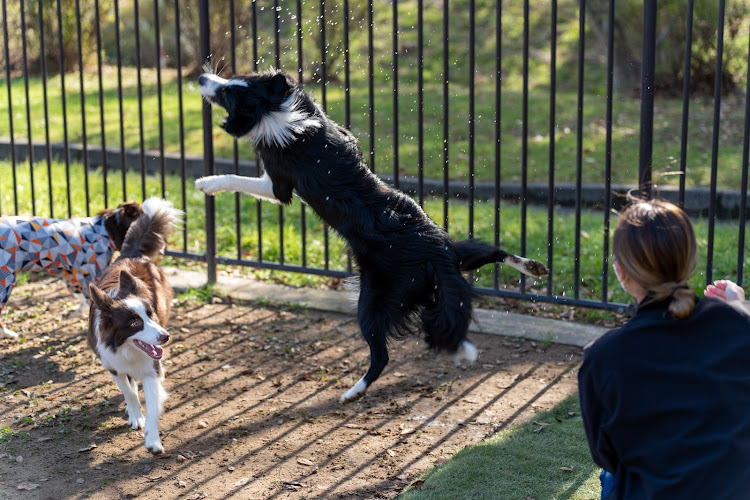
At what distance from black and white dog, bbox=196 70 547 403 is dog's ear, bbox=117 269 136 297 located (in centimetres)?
101

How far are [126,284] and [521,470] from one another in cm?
232

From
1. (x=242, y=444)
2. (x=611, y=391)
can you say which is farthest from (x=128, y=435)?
(x=611, y=391)

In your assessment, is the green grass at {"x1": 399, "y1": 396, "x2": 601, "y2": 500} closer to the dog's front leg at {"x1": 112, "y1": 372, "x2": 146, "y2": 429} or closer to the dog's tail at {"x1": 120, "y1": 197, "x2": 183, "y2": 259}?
the dog's front leg at {"x1": 112, "y1": 372, "x2": 146, "y2": 429}

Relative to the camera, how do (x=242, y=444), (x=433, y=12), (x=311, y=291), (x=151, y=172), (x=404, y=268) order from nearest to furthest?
(x=404, y=268), (x=242, y=444), (x=311, y=291), (x=151, y=172), (x=433, y=12)

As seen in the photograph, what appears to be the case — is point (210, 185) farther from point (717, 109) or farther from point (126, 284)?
point (717, 109)

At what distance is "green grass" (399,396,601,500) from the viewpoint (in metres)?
3.58

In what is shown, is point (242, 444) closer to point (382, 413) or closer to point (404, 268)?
point (382, 413)

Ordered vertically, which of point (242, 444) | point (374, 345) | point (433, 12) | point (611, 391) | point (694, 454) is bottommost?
point (242, 444)

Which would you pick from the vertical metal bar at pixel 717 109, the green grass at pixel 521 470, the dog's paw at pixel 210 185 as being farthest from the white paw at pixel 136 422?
the vertical metal bar at pixel 717 109

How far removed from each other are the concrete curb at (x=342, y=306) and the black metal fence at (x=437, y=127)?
0.68 feet

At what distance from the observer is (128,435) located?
4.35 m

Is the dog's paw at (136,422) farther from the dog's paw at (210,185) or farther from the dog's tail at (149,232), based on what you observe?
the dog's paw at (210,185)

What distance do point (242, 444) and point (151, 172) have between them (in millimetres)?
6292

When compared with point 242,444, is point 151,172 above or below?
above
